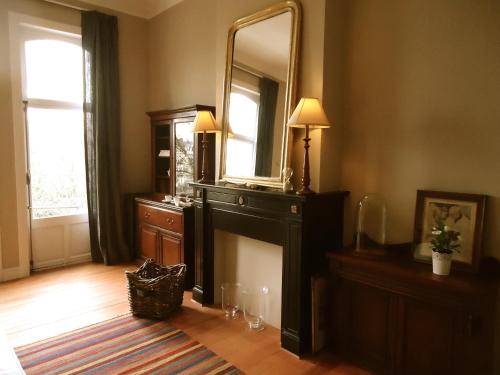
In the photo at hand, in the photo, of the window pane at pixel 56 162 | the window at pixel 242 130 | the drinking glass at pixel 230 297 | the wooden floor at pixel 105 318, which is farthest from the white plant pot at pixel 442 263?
the window pane at pixel 56 162

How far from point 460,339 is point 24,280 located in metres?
4.21

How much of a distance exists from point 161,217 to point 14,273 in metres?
1.79

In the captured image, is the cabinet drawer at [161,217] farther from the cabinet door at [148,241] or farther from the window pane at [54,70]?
the window pane at [54,70]

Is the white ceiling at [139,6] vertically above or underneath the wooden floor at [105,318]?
above

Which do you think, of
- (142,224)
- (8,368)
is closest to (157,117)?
(142,224)

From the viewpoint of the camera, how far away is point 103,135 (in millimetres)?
4363

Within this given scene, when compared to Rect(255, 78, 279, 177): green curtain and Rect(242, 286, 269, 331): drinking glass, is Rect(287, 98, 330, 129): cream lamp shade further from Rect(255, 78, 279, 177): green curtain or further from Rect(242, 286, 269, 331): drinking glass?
Rect(242, 286, 269, 331): drinking glass

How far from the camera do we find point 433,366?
77.8 inches

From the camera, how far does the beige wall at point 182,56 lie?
3.92 meters

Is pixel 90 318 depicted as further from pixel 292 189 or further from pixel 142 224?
pixel 292 189

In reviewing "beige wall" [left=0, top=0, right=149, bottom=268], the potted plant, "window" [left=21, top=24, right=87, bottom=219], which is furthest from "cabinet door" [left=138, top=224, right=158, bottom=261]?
the potted plant

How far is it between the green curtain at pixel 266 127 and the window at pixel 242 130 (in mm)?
48

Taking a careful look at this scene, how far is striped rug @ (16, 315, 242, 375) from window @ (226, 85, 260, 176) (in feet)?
4.69

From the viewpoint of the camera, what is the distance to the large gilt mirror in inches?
102
